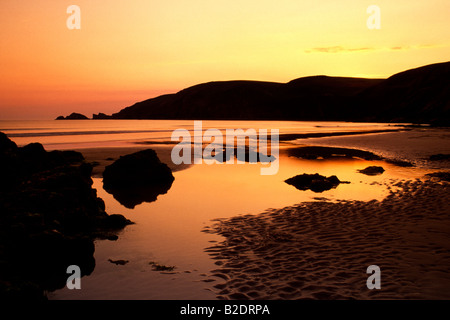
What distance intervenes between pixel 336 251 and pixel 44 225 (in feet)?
22.3

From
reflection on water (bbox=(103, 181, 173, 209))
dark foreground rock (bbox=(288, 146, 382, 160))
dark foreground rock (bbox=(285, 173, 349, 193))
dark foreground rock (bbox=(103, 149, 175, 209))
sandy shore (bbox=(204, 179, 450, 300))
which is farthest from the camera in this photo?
dark foreground rock (bbox=(288, 146, 382, 160))

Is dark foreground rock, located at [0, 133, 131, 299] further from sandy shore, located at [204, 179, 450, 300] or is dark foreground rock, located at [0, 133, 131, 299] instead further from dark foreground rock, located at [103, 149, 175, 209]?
dark foreground rock, located at [103, 149, 175, 209]

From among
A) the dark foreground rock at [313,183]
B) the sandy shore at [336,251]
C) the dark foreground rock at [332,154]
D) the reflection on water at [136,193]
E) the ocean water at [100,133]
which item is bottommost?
the sandy shore at [336,251]

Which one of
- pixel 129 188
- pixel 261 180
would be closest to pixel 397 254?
pixel 261 180

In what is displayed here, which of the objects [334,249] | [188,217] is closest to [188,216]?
[188,217]

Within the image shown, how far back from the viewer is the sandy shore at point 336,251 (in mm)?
6621

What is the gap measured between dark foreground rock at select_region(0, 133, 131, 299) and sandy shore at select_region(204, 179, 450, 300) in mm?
3150

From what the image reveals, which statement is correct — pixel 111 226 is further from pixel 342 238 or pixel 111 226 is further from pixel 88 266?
pixel 342 238

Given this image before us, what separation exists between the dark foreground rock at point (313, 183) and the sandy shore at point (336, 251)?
2973mm

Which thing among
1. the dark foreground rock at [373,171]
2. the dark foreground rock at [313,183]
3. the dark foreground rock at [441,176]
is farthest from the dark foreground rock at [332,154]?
the dark foreground rock at [313,183]

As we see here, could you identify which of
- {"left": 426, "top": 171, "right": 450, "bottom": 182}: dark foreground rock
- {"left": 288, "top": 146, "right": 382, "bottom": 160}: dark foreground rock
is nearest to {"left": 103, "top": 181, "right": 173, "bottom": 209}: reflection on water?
{"left": 426, "top": 171, "right": 450, "bottom": 182}: dark foreground rock

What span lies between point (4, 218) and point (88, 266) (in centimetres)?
222

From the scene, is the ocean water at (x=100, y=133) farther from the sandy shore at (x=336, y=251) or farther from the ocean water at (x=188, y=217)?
the sandy shore at (x=336, y=251)

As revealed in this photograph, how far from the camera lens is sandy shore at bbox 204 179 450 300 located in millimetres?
6621
